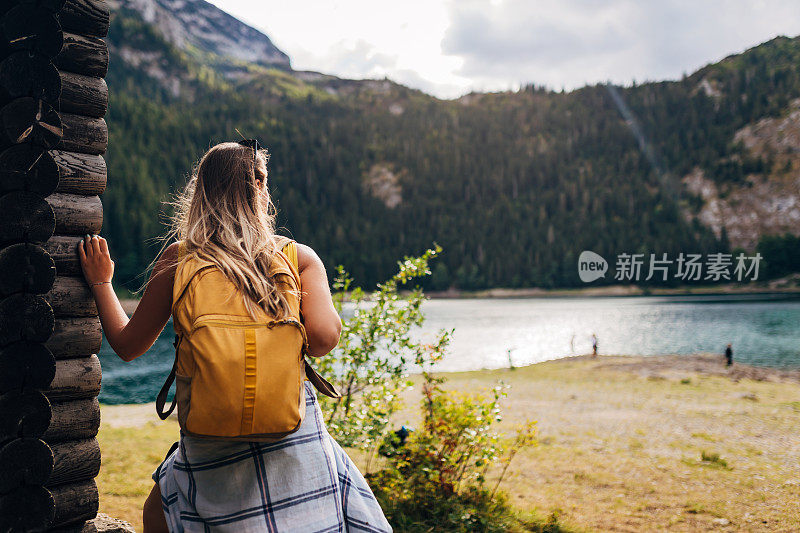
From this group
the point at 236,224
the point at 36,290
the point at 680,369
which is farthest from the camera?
the point at 680,369

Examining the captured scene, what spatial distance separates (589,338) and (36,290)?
5520 cm

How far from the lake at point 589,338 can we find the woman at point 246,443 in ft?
70.1

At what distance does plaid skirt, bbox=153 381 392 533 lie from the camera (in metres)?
1.76

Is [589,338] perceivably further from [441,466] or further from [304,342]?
[304,342]

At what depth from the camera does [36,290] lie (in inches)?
95.4

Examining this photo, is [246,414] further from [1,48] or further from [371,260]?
[371,260]

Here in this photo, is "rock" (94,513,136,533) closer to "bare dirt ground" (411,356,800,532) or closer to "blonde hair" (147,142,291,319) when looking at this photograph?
"blonde hair" (147,142,291,319)

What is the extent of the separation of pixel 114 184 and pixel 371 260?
64.6 m

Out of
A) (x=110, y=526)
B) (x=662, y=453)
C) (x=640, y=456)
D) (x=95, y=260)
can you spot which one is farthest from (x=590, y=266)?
(x=95, y=260)

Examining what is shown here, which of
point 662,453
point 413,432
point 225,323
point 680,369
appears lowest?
point 680,369

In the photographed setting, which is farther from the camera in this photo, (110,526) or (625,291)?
(625,291)

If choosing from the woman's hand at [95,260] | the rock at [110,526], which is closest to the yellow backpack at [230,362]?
the woman's hand at [95,260]

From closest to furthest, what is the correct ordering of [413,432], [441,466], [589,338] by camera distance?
[441,466] → [413,432] → [589,338]

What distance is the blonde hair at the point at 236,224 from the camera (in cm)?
171
